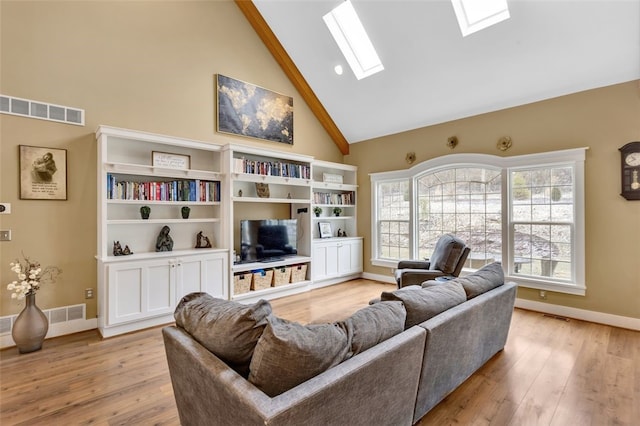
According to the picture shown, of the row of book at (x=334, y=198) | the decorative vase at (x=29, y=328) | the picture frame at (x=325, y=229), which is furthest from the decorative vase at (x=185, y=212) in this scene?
the picture frame at (x=325, y=229)

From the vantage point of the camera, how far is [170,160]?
3.99 m

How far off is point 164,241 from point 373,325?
328cm

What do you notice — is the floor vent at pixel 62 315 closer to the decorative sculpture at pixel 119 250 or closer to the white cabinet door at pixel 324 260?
the decorative sculpture at pixel 119 250

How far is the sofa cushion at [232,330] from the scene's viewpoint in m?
1.32

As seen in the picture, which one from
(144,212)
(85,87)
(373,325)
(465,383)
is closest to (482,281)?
(465,383)

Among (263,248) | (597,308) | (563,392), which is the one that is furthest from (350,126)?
(563,392)

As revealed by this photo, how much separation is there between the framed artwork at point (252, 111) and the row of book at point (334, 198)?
3.62 ft

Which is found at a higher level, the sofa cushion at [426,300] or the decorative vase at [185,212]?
the decorative vase at [185,212]

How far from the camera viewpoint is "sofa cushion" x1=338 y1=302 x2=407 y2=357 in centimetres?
145

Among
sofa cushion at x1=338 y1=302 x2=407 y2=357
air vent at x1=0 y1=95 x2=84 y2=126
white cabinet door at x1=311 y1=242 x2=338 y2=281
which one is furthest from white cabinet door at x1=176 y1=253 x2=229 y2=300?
sofa cushion at x1=338 y1=302 x2=407 y2=357

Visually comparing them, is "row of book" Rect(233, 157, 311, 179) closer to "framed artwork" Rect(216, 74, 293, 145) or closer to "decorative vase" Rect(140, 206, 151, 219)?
"framed artwork" Rect(216, 74, 293, 145)

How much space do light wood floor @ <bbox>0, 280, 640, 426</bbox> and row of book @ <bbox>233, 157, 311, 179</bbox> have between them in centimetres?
236

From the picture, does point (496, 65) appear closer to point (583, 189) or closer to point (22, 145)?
point (583, 189)

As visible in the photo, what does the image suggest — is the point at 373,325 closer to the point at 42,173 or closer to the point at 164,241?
the point at 164,241
